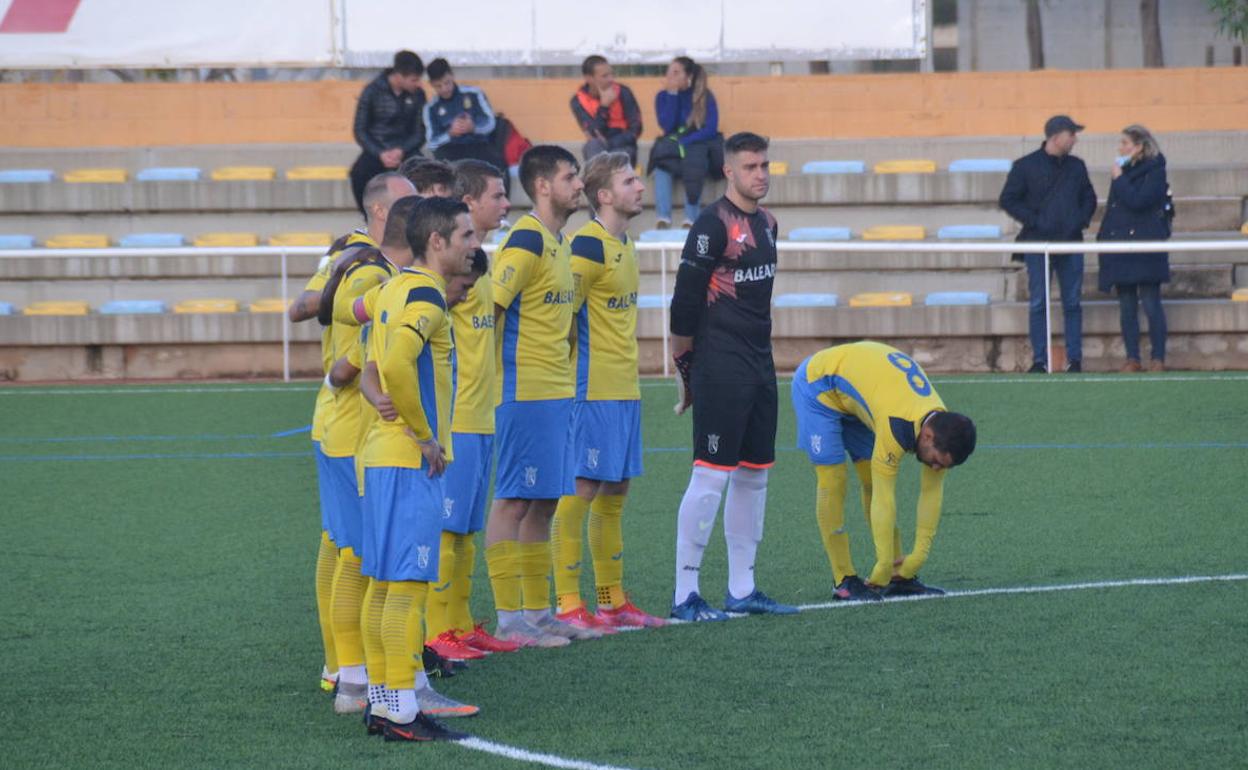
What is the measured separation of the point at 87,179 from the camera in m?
20.4

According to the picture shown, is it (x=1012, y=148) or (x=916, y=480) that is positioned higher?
(x=1012, y=148)

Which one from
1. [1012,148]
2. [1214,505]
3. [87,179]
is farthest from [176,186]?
[1214,505]

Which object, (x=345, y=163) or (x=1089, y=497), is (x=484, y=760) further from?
(x=345, y=163)

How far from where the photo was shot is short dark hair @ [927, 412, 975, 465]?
7.61m

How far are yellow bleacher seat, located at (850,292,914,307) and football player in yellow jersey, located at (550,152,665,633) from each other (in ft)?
34.0

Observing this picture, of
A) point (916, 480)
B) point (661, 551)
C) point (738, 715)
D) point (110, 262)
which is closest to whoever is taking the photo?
point (738, 715)

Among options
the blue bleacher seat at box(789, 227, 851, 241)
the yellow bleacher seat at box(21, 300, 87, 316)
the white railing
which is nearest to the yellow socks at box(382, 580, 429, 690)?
the white railing

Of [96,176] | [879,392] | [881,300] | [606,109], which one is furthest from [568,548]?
[96,176]

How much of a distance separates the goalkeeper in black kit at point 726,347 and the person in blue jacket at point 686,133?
10.9 meters

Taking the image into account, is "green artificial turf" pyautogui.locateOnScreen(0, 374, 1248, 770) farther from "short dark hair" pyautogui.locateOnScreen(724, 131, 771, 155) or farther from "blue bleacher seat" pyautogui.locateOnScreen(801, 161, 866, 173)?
"blue bleacher seat" pyautogui.locateOnScreen(801, 161, 866, 173)

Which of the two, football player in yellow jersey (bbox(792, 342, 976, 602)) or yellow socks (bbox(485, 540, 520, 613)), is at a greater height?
football player in yellow jersey (bbox(792, 342, 976, 602))

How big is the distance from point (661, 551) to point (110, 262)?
11957 millimetres

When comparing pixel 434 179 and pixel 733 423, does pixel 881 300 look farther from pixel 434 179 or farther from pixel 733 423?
pixel 434 179

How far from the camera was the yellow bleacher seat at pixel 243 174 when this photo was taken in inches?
794
